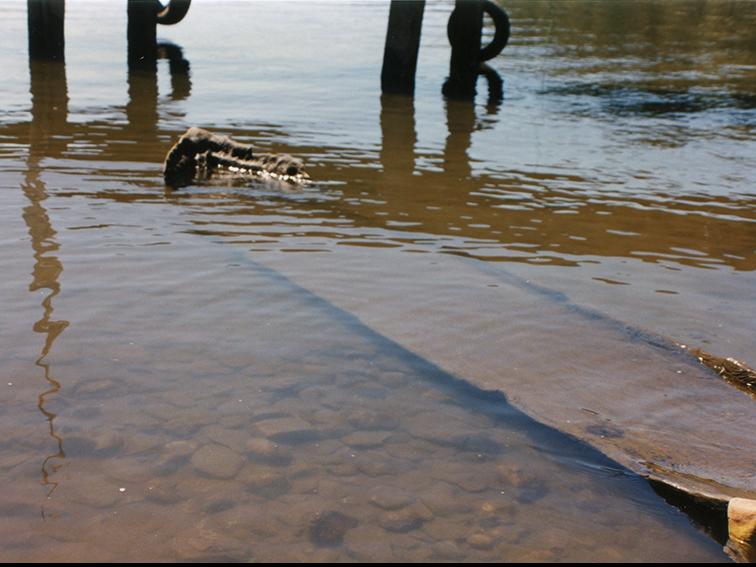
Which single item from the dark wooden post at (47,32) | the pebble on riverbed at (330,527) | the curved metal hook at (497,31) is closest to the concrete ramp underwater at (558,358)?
the pebble on riverbed at (330,527)

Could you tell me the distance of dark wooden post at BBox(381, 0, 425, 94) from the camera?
1511 centimetres

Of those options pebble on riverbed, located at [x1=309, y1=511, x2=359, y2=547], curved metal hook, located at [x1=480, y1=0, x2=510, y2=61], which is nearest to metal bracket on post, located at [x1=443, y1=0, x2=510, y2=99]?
curved metal hook, located at [x1=480, y1=0, x2=510, y2=61]

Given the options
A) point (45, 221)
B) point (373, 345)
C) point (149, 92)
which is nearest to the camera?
point (373, 345)

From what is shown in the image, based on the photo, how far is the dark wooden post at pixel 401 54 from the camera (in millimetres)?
15109

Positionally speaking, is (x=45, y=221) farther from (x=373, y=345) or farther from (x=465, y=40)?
(x=465, y=40)

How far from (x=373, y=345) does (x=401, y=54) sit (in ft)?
37.1

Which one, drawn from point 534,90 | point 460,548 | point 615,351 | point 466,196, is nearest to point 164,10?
point 534,90

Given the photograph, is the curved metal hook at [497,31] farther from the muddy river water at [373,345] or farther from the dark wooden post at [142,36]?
the muddy river water at [373,345]

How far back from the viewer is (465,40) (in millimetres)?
17375

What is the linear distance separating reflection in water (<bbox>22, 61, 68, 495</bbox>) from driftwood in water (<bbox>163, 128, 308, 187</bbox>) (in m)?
1.24

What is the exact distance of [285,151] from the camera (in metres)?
10.5

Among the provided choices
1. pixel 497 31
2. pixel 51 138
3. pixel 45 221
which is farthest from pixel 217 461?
pixel 497 31

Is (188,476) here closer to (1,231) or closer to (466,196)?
(1,231)

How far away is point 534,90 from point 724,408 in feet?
41.3
